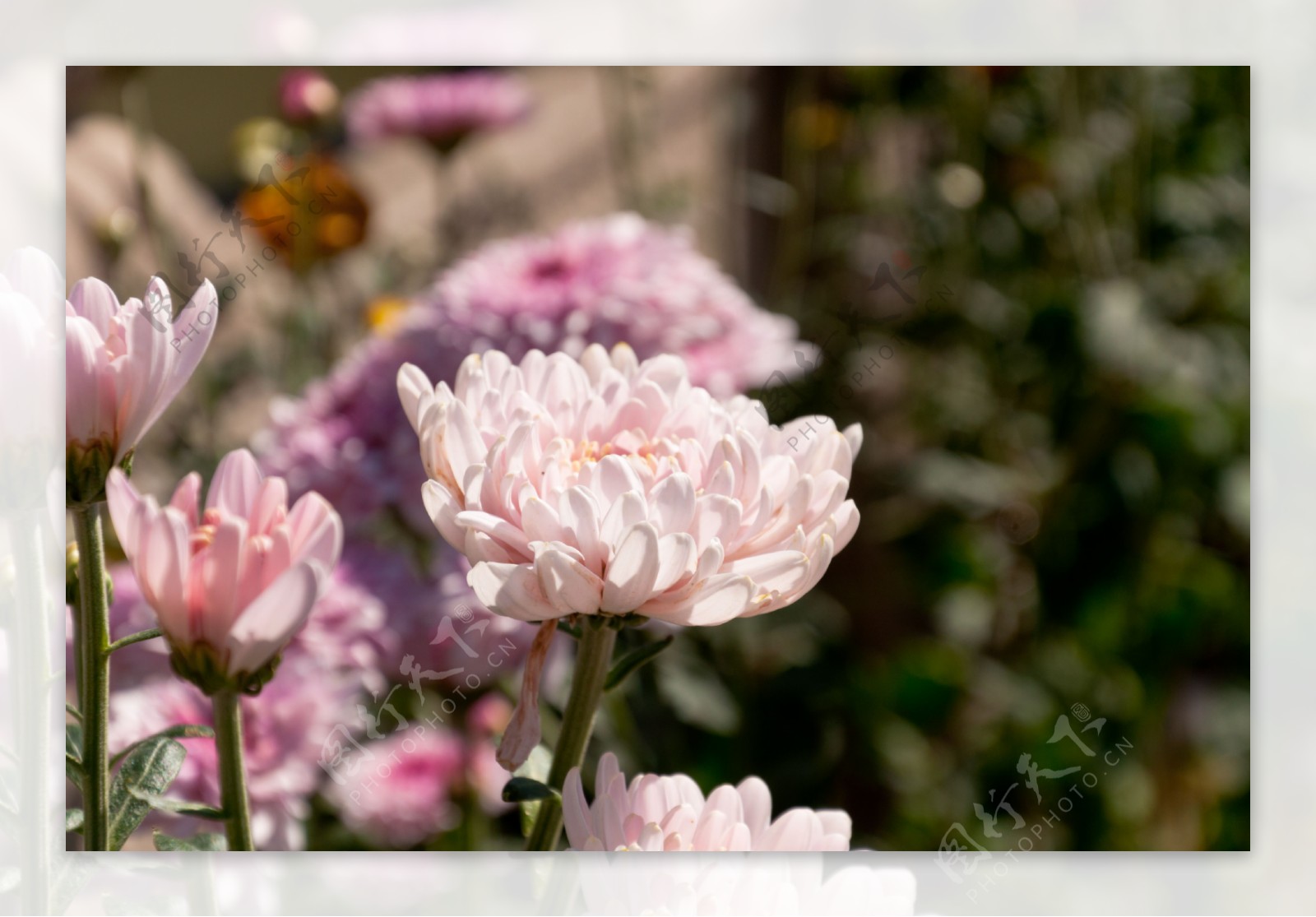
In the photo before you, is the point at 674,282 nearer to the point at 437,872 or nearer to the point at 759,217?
the point at 759,217

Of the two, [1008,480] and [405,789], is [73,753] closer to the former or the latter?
[405,789]

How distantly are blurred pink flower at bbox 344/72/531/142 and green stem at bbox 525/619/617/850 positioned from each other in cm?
52

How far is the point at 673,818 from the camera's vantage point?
565 millimetres

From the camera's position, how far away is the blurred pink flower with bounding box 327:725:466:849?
86cm

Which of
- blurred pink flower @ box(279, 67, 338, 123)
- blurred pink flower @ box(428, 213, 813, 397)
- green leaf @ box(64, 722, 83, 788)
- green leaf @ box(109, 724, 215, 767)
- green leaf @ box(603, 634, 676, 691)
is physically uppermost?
blurred pink flower @ box(279, 67, 338, 123)

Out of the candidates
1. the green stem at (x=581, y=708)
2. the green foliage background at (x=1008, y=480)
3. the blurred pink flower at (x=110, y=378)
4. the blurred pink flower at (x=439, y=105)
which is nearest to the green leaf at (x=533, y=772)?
the green stem at (x=581, y=708)

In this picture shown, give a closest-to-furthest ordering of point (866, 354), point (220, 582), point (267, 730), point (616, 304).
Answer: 1. point (220, 582)
2. point (267, 730)
3. point (616, 304)
4. point (866, 354)

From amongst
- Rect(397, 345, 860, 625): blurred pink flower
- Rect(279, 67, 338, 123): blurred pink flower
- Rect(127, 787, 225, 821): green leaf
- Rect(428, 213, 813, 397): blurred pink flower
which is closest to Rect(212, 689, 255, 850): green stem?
Rect(127, 787, 225, 821): green leaf

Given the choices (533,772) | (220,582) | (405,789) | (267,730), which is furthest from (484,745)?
(220,582)

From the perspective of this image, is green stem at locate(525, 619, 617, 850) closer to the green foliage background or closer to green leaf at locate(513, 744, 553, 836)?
green leaf at locate(513, 744, 553, 836)

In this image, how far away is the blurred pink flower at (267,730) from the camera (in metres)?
0.67

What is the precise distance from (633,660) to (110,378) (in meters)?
0.25

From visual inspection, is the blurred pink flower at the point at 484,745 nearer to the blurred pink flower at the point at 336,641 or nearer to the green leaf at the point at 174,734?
the blurred pink flower at the point at 336,641

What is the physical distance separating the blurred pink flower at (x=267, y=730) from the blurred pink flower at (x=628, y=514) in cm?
25
